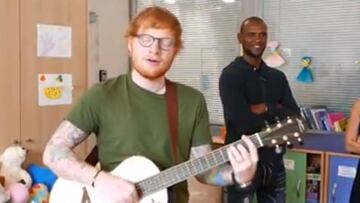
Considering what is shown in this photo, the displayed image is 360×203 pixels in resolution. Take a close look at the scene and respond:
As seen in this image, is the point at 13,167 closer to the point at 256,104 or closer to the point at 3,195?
the point at 3,195

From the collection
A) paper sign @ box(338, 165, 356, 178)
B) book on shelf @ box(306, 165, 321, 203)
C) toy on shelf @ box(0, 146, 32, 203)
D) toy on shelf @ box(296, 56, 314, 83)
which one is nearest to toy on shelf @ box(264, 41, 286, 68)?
toy on shelf @ box(296, 56, 314, 83)

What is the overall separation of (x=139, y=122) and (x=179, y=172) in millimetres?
223

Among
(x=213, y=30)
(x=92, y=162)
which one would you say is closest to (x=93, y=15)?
(x=213, y=30)

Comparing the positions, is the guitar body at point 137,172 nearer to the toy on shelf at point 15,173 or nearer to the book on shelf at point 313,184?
the toy on shelf at point 15,173

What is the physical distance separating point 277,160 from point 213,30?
6.10ft

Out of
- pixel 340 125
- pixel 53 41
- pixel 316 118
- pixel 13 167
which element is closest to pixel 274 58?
pixel 316 118

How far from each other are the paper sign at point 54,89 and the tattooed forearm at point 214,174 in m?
1.54

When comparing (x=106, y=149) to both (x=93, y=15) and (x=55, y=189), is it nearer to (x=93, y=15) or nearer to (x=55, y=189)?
(x=55, y=189)

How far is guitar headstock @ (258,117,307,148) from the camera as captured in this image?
5.56 ft

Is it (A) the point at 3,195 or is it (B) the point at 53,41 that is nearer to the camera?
(A) the point at 3,195

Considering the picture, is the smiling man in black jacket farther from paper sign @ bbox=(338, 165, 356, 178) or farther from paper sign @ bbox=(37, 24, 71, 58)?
paper sign @ bbox=(37, 24, 71, 58)

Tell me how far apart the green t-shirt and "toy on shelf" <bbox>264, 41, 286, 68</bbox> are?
2345 mm

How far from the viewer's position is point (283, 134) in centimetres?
170

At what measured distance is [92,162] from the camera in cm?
203
